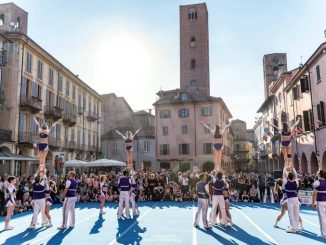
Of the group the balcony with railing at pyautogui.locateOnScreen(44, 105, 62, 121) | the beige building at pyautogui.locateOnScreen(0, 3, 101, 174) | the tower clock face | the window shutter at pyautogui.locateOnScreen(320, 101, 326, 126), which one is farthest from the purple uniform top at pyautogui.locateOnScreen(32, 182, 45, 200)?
the tower clock face

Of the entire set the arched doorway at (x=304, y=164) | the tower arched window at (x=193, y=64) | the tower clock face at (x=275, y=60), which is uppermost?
the tower clock face at (x=275, y=60)

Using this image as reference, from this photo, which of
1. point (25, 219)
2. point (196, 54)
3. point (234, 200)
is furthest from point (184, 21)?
point (25, 219)

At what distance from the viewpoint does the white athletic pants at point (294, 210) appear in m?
11.0

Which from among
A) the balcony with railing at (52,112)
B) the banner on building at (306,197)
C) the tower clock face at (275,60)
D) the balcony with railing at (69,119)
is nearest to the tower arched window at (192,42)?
the tower clock face at (275,60)

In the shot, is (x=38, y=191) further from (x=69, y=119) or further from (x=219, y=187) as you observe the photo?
(x=69, y=119)

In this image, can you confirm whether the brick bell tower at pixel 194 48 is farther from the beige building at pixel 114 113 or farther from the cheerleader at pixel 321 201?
the cheerleader at pixel 321 201

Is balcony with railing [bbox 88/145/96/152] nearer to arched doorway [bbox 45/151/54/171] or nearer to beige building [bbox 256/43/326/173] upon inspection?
arched doorway [bbox 45/151/54/171]

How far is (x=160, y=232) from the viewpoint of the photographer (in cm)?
1161

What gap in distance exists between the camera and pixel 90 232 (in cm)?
1170

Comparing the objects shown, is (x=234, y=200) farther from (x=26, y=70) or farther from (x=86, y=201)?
(x=26, y=70)

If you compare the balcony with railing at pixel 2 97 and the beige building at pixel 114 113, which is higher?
the beige building at pixel 114 113

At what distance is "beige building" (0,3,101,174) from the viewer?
2842 centimetres

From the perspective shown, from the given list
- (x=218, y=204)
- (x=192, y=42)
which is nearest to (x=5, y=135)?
(x=218, y=204)

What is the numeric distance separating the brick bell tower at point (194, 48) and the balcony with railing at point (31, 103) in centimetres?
2524
